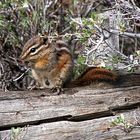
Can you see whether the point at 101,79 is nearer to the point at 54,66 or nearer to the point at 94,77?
Result: the point at 94,77

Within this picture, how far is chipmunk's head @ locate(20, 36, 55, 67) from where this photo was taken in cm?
377

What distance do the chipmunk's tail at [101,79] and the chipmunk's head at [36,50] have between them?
0.36m

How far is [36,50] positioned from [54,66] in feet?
0.78

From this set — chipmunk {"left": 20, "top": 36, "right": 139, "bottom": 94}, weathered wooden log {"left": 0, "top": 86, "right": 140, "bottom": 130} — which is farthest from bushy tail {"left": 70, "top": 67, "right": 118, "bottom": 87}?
weathered wooden log {"left": 0, "top": 86, "right": 140, "bottom": 130}

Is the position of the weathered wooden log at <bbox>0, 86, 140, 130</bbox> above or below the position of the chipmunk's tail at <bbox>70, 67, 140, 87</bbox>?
below

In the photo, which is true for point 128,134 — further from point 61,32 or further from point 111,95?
point 61,32

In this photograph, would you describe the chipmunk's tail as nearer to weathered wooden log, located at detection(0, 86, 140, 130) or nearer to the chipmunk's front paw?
weathered wooden log, located at detection(0, 86, 140, 130)

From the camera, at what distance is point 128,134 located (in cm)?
396

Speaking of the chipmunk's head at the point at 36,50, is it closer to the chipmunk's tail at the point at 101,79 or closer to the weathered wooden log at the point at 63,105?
the weathered wooden log at the point at 63,105

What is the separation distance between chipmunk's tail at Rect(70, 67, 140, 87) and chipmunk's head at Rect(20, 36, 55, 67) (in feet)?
1.20

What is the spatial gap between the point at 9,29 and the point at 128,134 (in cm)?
177

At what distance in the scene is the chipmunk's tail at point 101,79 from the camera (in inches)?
161

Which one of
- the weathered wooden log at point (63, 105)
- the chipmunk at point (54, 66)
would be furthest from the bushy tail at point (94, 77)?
the weathered wooden log at point (63, 105)

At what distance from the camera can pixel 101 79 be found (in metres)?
4.07
